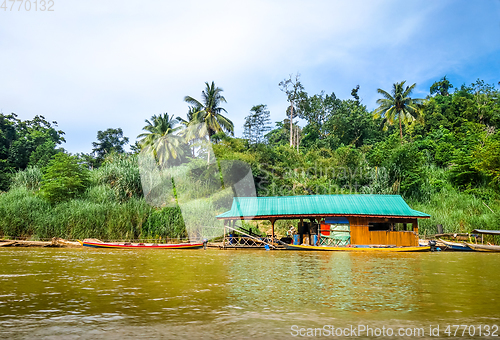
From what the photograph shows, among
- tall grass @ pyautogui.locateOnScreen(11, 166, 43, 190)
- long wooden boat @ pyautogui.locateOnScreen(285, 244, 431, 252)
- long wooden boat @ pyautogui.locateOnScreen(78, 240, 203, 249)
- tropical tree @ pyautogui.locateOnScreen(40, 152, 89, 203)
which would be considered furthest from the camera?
tall grass @ pyautogui.locateOnScreen(11, 166, 43, 190)

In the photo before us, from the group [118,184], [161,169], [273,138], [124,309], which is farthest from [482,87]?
[124,309]

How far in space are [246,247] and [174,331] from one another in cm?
1688

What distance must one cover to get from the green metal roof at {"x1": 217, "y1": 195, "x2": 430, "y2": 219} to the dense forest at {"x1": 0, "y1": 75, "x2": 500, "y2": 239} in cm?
478

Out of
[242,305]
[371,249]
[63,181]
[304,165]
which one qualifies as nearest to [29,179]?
[63,181]

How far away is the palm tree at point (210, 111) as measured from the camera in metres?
41.6

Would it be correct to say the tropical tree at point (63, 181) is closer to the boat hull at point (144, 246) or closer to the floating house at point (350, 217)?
the boat hull at point (144, 246)

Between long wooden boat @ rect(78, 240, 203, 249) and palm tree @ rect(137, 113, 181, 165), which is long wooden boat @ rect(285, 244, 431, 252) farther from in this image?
palm tree @ rect(137, 113, 181, 165)

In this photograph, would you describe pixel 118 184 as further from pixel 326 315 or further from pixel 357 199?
pixel 326 315

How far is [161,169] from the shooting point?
37.3 meters

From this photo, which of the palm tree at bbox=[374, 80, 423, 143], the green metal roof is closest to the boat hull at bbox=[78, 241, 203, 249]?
the green metal roof

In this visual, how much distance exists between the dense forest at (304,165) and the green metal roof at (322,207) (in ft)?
15.7

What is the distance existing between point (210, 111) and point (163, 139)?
6.62m

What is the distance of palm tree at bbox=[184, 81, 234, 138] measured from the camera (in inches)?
1639

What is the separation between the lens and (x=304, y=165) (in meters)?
35.9
